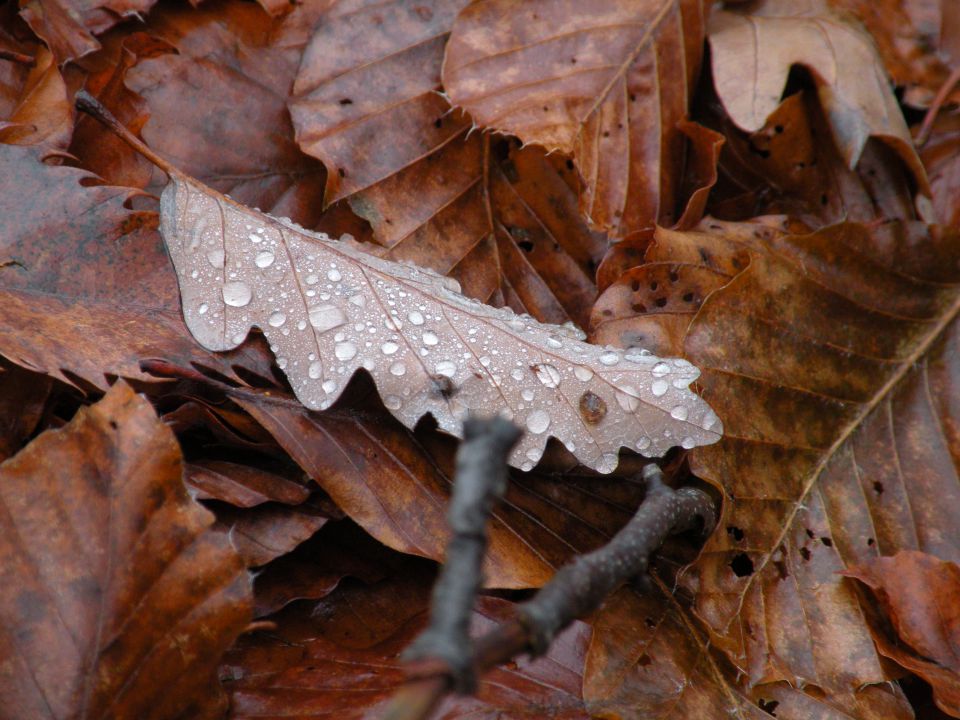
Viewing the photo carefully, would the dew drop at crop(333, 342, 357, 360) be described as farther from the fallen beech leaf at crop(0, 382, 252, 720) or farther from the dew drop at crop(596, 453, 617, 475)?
the dew drop at crop(596, 453, 617, 475)

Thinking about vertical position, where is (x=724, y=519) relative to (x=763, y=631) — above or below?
above

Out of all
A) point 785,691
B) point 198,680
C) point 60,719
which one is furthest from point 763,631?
point 60,719

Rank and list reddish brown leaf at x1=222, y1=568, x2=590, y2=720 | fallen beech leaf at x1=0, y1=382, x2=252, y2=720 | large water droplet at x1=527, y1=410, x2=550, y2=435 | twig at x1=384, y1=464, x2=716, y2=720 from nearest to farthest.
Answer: twig at x1=384, y1=464, x2=716, y2=720 < fallen beech leaf at x1=0, y1=382, x2=252, y2=720 < reddish brown leaf at x1=222, y1=568, x2=590, y2=720 < large water droplet at x1=527, y1=410, x2=550, y2=435

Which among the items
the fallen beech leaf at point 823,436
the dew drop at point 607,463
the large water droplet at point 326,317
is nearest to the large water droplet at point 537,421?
the dew drop at point 607,463

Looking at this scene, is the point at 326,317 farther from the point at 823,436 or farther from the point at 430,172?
the point at 823,436

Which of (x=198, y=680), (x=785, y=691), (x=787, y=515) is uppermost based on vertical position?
(x=198, y=680)

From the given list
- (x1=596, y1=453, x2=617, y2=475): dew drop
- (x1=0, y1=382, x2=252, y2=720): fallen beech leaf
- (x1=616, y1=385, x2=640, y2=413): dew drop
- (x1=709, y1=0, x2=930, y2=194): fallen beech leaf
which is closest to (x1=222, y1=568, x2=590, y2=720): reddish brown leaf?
(x1=0, y1=382, x2=252, y2=720): fallen beech leaf

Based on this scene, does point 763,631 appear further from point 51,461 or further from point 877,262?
point 51,461
